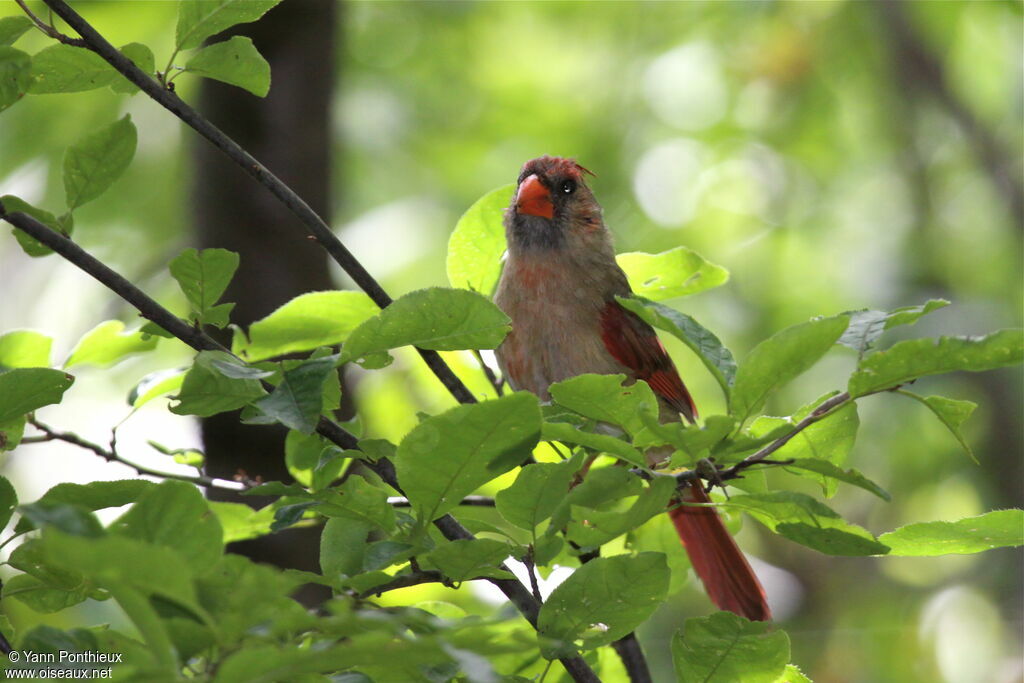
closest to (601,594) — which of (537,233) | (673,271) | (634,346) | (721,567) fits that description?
(673,271)

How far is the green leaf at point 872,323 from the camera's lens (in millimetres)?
1158

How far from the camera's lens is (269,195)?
141 inches

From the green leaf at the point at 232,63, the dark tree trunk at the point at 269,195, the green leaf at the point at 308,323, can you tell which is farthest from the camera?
the dark tree trunk at the point at 269,195

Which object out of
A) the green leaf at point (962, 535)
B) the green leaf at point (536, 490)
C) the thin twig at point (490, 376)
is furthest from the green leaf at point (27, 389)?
the green leaf at point (962, 535)

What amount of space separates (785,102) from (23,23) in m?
4.98

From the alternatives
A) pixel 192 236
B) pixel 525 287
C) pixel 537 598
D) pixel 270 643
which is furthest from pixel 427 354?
pixel 192 236

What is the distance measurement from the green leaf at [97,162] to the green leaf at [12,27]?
0.55 feet

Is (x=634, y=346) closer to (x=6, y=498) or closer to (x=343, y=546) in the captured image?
(x=343, y=546)

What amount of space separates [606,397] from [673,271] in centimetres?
74

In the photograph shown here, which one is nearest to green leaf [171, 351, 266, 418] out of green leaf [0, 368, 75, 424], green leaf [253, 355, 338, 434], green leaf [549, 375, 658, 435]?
green leaf [253, 355, 338, 434]

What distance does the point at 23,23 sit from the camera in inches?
52.7

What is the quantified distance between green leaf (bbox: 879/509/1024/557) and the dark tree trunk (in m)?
2.02

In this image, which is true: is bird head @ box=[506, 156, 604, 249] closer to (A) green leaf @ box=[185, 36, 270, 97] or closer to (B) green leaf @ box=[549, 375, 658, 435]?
(A) green leaf @ box=[185, 36, 270, 97]

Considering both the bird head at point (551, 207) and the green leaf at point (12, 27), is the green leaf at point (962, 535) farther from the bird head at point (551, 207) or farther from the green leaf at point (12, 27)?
the bird head at point (551, 207)
